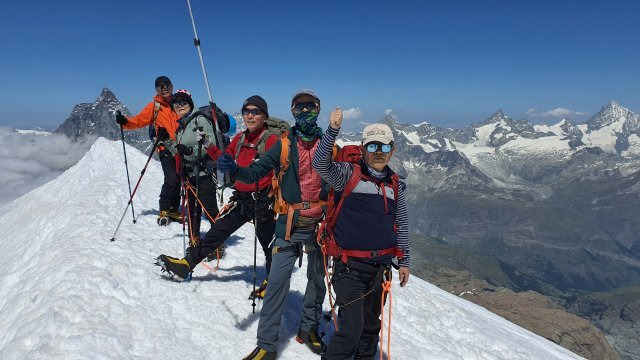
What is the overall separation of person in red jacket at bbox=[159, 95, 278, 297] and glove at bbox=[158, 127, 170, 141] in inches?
189

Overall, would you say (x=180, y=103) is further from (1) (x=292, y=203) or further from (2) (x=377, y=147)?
(2) (x=377, y=147)

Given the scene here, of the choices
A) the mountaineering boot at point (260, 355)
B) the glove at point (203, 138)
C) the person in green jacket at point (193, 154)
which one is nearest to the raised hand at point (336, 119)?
the glove at point (203, 138)

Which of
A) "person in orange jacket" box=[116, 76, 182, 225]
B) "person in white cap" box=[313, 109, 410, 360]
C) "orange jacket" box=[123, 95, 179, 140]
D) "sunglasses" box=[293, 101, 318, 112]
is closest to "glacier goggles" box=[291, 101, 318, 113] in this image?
"sunglasses" box=[293, 101, 318, 112]

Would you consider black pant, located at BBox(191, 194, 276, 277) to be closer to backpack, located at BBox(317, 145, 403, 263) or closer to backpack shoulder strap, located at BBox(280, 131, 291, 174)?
backpack, located at BBox(317, 145, 403, 263)

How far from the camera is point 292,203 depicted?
732cm

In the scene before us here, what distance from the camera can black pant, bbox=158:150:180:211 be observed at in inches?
531

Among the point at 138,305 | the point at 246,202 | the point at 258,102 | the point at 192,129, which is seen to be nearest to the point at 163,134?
the point at 192,129

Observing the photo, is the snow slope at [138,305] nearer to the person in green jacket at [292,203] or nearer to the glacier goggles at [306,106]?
the person in green jacket at [292,203]

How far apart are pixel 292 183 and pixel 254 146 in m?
1.68

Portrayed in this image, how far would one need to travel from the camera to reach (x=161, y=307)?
8336 mm

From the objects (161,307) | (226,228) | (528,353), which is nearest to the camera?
(161,307)

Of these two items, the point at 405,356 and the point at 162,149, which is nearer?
the point at 405,356

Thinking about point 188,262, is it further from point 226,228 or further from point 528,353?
point 528,353

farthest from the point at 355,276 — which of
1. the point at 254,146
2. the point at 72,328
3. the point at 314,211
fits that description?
the point at 72,328
